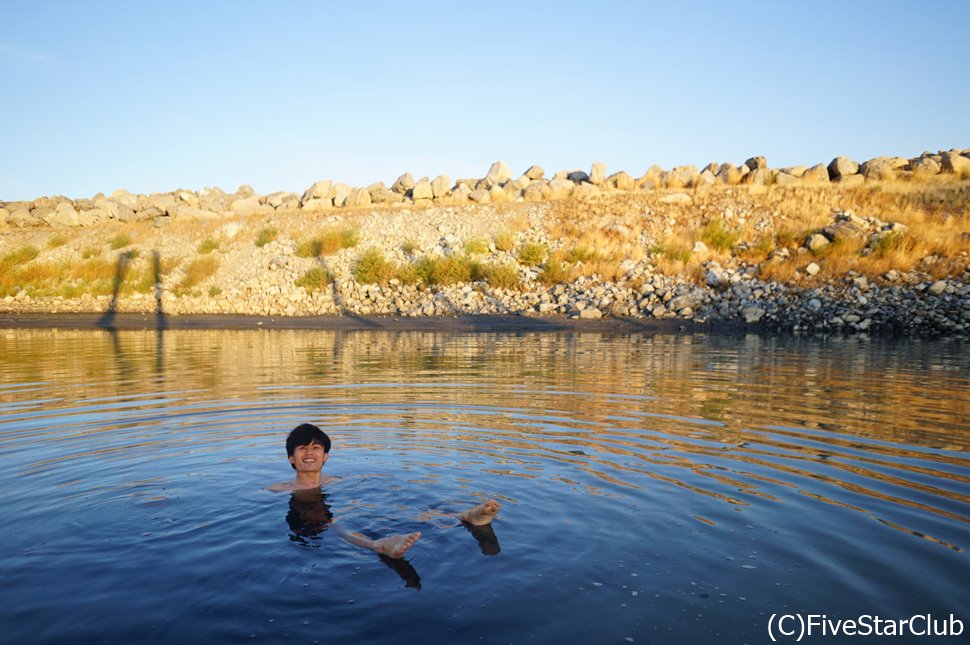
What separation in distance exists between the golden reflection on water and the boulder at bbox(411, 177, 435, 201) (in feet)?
74.1

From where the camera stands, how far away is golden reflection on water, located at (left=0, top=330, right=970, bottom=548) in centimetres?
705

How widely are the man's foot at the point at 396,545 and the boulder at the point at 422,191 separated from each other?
126 feet

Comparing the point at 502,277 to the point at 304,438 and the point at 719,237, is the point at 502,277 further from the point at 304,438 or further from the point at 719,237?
the point at 304,438

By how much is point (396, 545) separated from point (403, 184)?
40389mm

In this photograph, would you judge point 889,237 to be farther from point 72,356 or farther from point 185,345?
point 72,356

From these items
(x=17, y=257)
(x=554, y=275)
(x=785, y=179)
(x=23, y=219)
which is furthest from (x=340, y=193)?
(x=785, y=179)

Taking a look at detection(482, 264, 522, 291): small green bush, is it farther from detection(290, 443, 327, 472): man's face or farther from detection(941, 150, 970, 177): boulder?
detection(290, 443, 327, 472): man's face

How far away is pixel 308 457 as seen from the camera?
6.48 meters

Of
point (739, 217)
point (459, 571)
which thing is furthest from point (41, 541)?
point (739, 217)

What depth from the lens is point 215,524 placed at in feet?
18.7

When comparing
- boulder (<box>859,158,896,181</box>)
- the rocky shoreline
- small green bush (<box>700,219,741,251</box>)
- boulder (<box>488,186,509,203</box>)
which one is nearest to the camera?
the rocky shoreline

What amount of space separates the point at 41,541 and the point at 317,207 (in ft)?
125

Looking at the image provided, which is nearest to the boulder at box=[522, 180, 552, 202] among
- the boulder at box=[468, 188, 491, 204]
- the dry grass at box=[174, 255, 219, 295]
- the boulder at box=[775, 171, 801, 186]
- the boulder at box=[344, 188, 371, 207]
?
the boulder at box=[468, 188, 491, 204]

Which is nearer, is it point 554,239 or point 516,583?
point 516,583
